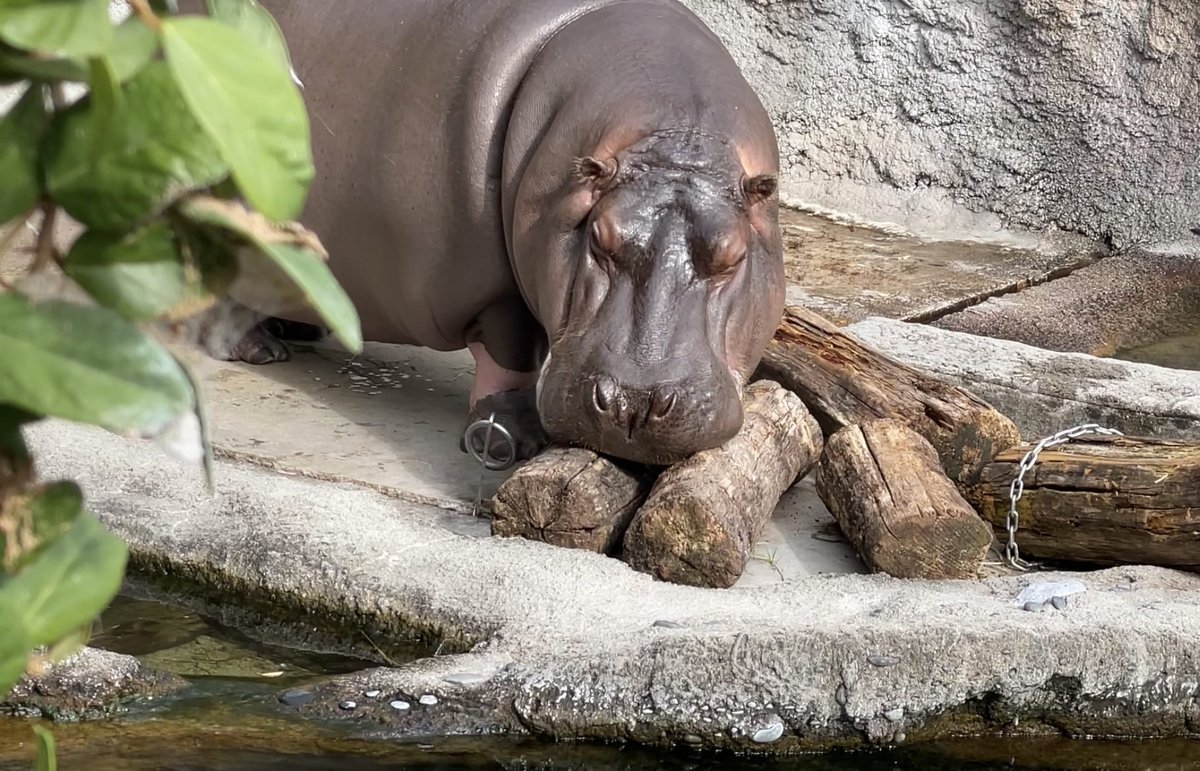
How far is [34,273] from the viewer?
0.53m

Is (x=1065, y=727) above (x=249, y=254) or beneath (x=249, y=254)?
beneath

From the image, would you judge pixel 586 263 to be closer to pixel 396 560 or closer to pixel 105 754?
pixel 396 560

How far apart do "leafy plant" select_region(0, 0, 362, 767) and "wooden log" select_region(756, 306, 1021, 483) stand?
364cm

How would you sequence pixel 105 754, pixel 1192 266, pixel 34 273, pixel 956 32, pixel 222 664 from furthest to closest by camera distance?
pixel 956 32 < pixel 1192 266 < pixel 222 664 < pixel 105 754 < pixel 34 273

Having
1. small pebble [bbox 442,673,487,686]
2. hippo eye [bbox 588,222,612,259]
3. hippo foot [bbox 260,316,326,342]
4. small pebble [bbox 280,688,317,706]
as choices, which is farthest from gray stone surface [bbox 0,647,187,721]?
hippo foot [bbox 260,316,326,342]

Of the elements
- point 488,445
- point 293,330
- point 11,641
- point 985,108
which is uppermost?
point 11,641

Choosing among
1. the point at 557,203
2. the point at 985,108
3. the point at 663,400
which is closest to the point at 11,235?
the point at 663,400

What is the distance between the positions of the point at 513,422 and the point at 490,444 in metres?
0.09

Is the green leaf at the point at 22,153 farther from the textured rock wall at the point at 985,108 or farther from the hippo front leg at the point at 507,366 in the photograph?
the textured rock wall at the point at 985,108

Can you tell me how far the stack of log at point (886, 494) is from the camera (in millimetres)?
3586

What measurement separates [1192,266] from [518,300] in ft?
12.6

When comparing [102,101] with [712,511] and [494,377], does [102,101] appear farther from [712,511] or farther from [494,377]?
[494,377]

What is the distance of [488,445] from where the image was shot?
171 inches

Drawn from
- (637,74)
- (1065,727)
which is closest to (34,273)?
(1065,727)
